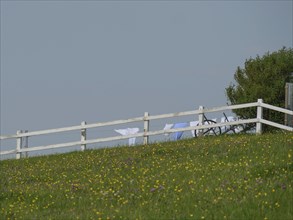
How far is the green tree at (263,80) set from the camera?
40125 mm

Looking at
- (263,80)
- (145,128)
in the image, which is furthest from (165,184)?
(263,80)

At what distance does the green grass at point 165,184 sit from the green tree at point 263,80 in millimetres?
14466

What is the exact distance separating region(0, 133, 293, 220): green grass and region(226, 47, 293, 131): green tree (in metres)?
14.5

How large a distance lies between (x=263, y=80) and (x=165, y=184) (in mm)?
23552

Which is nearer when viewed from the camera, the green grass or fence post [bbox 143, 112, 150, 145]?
the green grass

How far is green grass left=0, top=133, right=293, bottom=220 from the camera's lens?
15.4 meters

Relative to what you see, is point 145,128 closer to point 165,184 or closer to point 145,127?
point 145,127

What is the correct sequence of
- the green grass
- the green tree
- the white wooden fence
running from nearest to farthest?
the green grass → the white wooden fence → the green tree

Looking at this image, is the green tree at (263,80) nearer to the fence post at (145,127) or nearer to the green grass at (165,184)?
the fence post at (145,127)

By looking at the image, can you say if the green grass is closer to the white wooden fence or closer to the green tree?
the white wooden fence

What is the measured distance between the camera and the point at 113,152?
90.0 ft

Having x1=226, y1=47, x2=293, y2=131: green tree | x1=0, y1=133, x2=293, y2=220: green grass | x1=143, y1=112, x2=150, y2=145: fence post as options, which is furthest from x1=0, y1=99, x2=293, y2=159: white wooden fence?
x1=226, y1=47, x2=293, y2=131: green tree

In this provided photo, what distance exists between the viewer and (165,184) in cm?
1850

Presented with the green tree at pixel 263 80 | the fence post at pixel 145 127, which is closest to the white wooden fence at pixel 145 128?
the fence post at pixel 145 127
